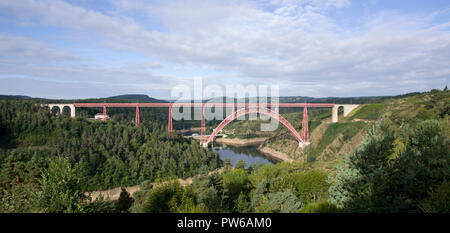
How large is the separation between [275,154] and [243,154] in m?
4.82

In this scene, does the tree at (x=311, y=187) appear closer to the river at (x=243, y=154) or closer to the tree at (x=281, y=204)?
the tree at (x=281, y=204)

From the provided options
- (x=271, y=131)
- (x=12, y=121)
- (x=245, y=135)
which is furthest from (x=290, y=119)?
(x=12, y=121)

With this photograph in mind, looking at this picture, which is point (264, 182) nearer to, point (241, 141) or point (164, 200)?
point (164, 200)

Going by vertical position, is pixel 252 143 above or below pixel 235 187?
below

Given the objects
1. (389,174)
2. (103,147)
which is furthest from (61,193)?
(103,147)

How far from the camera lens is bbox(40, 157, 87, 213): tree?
480 centimetres

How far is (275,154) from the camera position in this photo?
34.2 meters

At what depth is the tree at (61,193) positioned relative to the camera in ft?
15.8

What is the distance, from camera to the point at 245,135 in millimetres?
48406

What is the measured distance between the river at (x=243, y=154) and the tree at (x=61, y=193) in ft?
85.7

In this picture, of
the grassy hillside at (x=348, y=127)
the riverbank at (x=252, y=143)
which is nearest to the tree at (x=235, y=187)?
the grassy hillside at (x=348, y=127)

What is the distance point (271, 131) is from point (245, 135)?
631 centimetres

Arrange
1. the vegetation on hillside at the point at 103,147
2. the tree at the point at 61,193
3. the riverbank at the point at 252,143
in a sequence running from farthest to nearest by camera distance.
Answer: the riverbank at the point at 252,143 < the vegetation on hillside at the point at 103,147 < the tree at the point at 61,193
